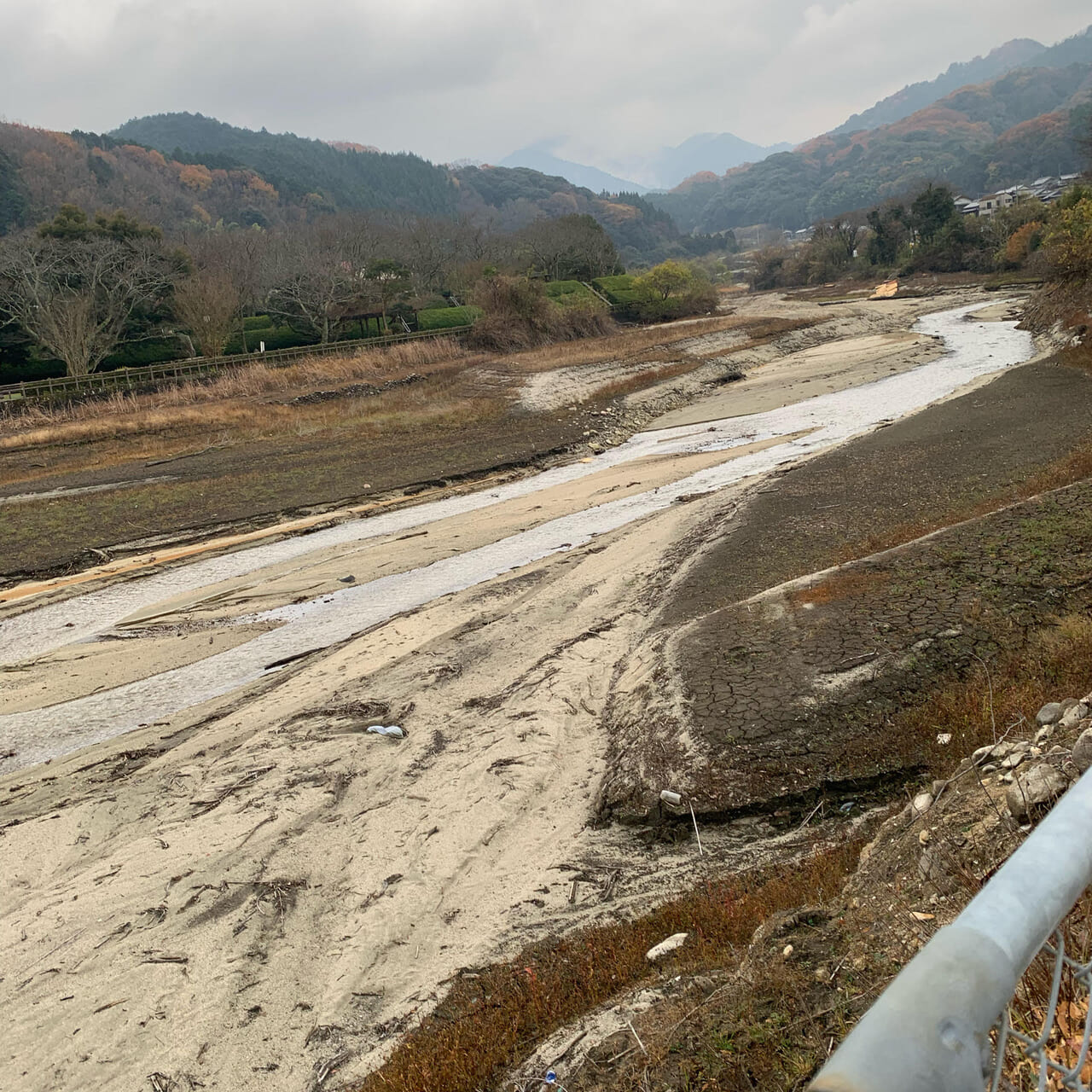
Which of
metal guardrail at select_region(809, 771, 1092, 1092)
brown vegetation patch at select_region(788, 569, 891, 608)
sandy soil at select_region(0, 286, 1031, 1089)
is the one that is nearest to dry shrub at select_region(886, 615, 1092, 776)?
sandy soil at select_region(0, 286, 1031, 1089)

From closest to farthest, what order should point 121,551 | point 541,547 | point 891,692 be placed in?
point 891,692
point 541,547
point 121,551

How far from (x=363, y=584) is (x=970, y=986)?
16.7 m

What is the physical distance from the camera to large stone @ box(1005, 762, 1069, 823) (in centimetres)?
514

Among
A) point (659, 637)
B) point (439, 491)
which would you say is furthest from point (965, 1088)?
point (439, 491)

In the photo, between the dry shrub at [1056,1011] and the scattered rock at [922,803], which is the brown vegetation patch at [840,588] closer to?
the scattered rock at [922,803]

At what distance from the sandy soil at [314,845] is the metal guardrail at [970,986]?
17.6ft

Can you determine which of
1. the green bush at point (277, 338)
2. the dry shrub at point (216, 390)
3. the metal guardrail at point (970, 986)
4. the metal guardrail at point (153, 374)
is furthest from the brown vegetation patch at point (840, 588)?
the green bush at point (277, 338)

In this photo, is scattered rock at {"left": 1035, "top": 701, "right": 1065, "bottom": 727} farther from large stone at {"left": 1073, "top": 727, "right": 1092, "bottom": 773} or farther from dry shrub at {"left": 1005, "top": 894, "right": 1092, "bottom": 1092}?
dry shrub at {"left": 1005, "top": 894, "right": 1092, "bottom": 1092}

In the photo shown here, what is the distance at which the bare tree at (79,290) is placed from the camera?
1682 inches

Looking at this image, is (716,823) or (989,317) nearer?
(716,823)

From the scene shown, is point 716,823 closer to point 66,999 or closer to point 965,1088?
point 66,999

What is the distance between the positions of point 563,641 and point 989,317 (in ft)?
167

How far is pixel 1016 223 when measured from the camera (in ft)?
252

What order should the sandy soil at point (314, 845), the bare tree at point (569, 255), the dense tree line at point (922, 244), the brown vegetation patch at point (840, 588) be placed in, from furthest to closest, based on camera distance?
the bare tree at point (569, 255) < the dense tree line at point (922, 244) < the brown vegetation patch at point (840, 588) < the sandy soil at point (314, 845)
